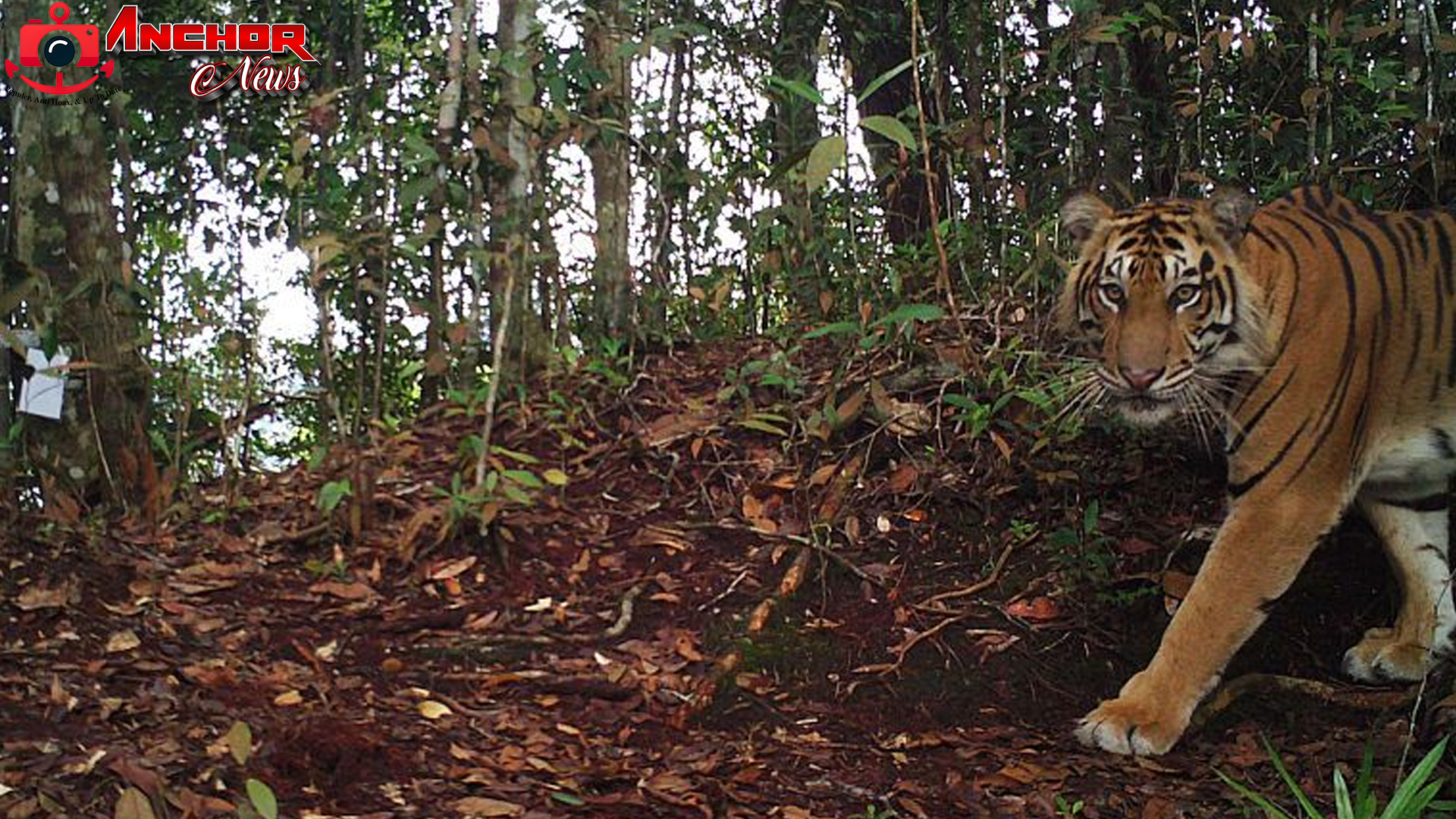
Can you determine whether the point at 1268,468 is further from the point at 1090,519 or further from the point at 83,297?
the point at 83,297

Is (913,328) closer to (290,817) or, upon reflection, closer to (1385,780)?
(1385,780)

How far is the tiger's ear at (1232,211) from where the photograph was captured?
357 centimetres

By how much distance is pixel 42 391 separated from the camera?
14.5 ft

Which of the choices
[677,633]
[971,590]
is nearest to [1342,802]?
[971,590]

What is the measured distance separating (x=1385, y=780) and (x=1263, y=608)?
522 mm

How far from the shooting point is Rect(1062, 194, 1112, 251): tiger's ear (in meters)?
3.85

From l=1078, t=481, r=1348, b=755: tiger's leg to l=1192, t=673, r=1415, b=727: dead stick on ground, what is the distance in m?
0.16

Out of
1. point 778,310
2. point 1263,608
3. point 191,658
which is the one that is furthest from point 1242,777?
point 778,310

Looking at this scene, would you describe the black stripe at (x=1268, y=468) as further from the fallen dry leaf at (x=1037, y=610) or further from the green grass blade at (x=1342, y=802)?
the green grass blade at (x=1342, y=802)

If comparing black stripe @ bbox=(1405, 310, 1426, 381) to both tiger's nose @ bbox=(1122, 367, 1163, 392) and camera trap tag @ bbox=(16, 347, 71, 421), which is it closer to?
tiger's nose @ bbox=(1122, 367, 1163, 392)

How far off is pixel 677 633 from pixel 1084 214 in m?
1.74

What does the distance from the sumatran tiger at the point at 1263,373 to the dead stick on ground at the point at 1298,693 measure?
0.40 ft
